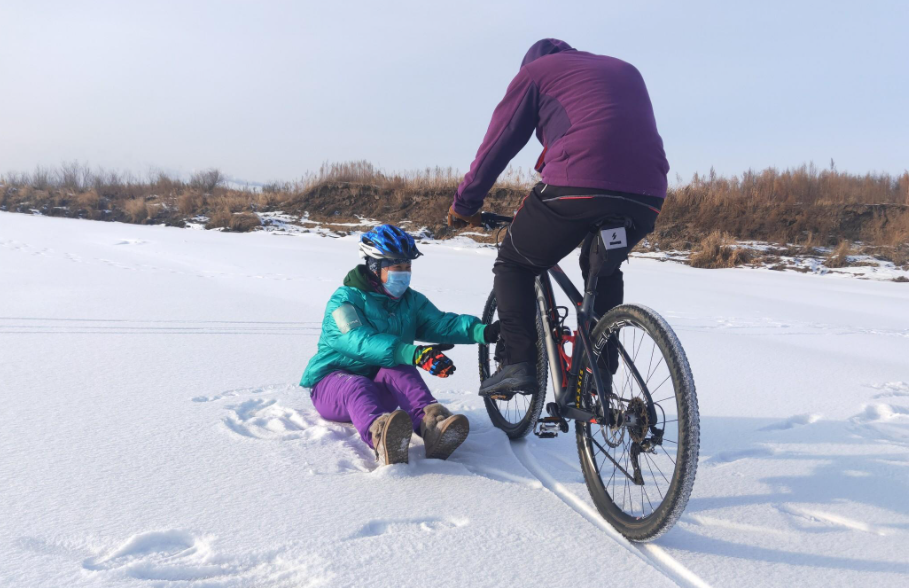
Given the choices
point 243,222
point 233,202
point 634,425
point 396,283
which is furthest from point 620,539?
point 233,202

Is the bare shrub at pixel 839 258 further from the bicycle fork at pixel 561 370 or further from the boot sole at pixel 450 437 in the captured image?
the boot sole at pixel 450 437

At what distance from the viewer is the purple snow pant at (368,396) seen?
2.57 meters

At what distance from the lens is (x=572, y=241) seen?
7.11ft

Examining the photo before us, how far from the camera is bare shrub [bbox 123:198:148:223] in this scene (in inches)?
757

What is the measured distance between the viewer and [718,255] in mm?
13211

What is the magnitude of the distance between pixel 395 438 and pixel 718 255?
40.5 feet

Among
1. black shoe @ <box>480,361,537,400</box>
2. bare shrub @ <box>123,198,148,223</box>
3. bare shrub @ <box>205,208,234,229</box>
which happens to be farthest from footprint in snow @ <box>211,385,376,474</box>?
bare shrub @ <box>123,198,148,223</box>

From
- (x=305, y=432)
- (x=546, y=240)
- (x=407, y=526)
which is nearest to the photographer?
(x=407, y=526)

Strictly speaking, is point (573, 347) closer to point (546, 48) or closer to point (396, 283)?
point (396, 283)

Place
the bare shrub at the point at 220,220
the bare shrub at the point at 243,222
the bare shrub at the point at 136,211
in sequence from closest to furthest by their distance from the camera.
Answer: the bare shrub at the point at 243,222 < the bare shrub at the point at 220,220 < the bare shrub at the point at 136,211

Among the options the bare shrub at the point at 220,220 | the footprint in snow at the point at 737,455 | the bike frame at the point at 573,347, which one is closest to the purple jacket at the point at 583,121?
the bike frame at the point at 573,347

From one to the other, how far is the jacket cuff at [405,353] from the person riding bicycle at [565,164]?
36 centimetres

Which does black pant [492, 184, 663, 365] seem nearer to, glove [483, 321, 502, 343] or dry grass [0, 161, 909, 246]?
glove [483, 321, 502, 343]

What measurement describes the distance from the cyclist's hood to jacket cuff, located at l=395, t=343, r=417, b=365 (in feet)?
3.68
